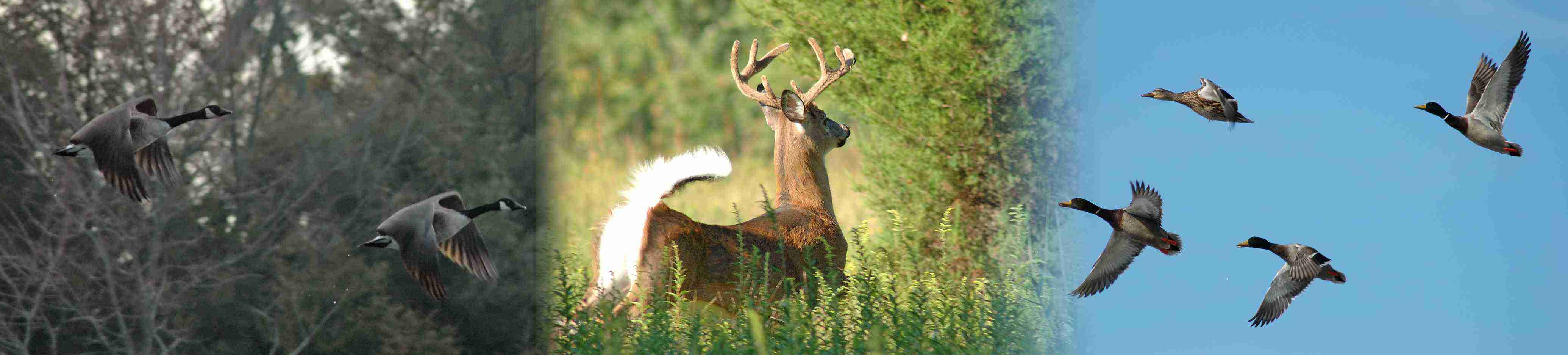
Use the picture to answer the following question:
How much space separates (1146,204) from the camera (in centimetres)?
295

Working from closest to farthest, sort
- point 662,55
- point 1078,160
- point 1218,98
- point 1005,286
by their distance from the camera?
point 1218,98, point 1005,286, point 1078,160, point 662,55

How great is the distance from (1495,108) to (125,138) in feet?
12.4

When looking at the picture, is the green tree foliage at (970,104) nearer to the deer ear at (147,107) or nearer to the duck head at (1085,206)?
the duck head at (1085,206)

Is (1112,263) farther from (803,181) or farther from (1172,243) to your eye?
(803,181)

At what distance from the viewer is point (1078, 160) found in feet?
19.4

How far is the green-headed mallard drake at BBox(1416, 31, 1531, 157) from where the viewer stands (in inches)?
118

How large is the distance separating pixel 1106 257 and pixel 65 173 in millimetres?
3924

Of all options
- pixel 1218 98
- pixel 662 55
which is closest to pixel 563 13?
pixel 662 55

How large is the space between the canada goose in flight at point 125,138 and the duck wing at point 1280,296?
2864 mm

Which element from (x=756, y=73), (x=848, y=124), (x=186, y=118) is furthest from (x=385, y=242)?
(x=848, y=124)

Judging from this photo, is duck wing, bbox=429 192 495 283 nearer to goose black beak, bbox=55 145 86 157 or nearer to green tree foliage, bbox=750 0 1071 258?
goose black beak, bbox=55 145 86 157

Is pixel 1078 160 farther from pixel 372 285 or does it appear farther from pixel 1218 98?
pixel 372 285

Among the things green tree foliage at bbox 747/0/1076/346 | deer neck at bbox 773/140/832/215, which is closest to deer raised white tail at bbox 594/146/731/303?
deer neck at bbox 773/140/832/215

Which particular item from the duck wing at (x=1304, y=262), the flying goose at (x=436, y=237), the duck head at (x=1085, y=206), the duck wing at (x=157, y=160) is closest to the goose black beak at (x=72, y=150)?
the duck wing at (x=157, y=160)
